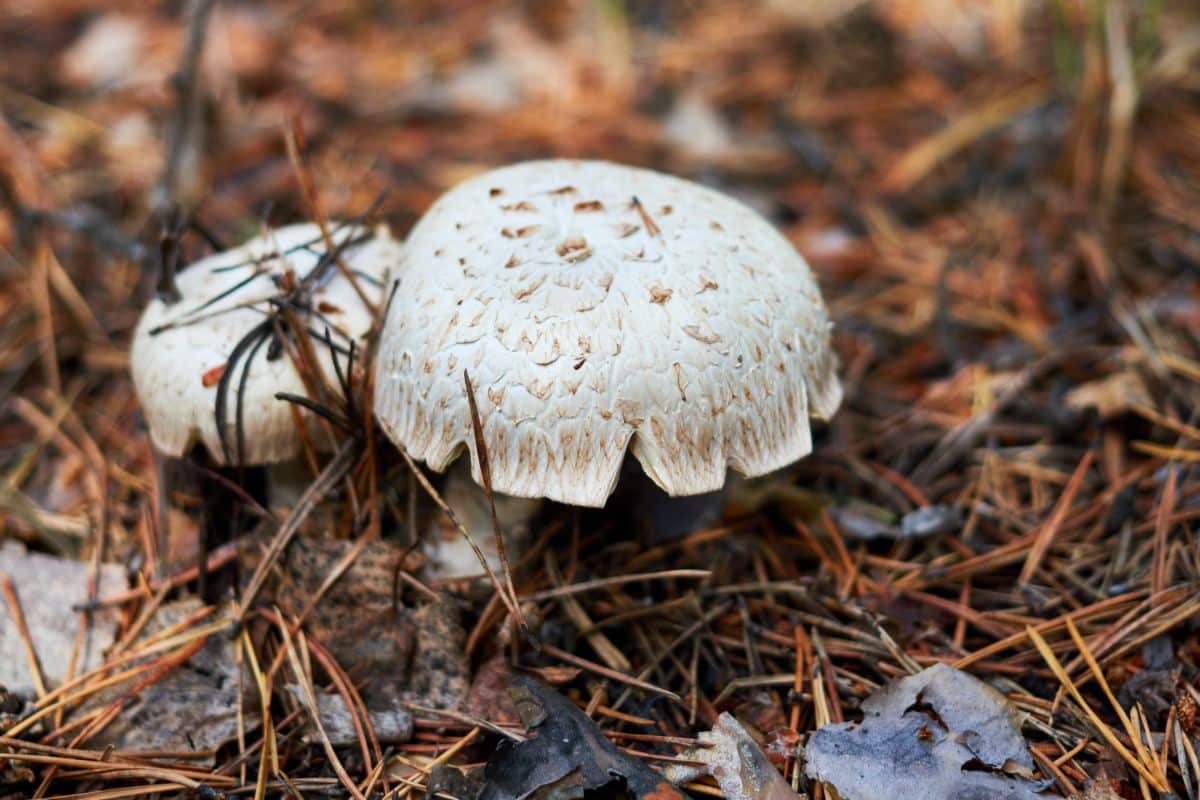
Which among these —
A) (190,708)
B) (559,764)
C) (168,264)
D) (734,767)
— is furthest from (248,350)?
(734,767)

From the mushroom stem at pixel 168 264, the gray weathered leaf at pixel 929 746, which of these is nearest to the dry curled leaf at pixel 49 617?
the mushroom stem at pixel 168 264

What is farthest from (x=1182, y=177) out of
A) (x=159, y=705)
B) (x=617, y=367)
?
(x=159, y=705)

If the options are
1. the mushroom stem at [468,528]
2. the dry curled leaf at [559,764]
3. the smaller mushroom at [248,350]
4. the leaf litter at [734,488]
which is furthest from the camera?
the mushroom stem at [468,528]

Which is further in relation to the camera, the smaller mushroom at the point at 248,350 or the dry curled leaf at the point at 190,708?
the smaller mushroom at the point at 248,350

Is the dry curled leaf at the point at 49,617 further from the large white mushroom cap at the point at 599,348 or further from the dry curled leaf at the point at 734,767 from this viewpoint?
the dry curled leaf at the point at 734,767

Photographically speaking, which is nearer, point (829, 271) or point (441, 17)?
point (829, 271)

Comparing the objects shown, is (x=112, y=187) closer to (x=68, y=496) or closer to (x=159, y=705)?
(x=68, y=496)

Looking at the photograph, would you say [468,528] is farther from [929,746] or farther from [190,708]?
[929,746]

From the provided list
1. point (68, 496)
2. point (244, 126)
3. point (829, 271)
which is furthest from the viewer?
point (244, 126)
